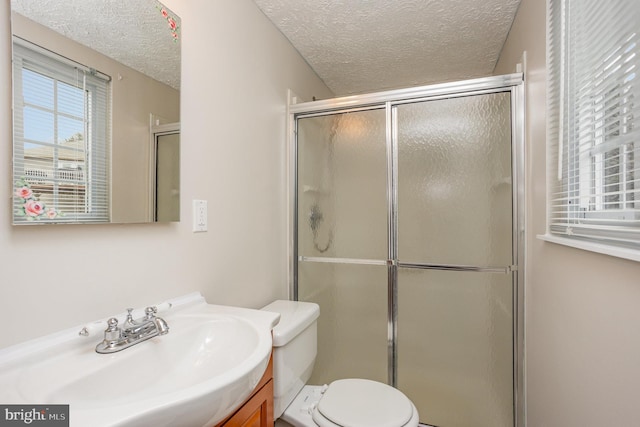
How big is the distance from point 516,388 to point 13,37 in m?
2.42

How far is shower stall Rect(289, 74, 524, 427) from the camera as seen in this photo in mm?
1684

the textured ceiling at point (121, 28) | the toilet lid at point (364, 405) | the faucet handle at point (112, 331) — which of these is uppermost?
the textured ceiling at point (121, 28)

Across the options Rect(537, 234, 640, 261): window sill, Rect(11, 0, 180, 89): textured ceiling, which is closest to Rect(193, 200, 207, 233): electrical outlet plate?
Rect(11, 0, 180, 89): textured ceiling

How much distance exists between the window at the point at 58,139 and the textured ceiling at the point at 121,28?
90 mm

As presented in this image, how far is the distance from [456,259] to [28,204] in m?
1.83

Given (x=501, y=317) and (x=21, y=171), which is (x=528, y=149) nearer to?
(x=501, y=317)

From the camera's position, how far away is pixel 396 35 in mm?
1962

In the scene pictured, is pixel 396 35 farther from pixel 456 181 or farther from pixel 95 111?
pixel 95 111

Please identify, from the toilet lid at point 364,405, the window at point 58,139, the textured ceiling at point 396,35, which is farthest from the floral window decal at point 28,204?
the textured ceiling at point 396,35

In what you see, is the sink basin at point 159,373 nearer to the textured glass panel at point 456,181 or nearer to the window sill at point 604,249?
the window sill at point 604,249

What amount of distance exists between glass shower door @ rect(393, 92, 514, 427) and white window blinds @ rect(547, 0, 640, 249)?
1.43 ft

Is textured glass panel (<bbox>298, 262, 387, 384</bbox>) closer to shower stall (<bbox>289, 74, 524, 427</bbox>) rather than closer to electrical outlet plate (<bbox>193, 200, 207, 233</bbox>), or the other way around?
shower stall (<bbox>289, 74, 524, 427</bbox>)

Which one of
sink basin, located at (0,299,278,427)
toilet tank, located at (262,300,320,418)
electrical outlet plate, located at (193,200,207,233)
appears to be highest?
electrical outlet plate, located at (193,200,207,233)

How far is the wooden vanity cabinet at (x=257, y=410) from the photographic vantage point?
0.86 metres
